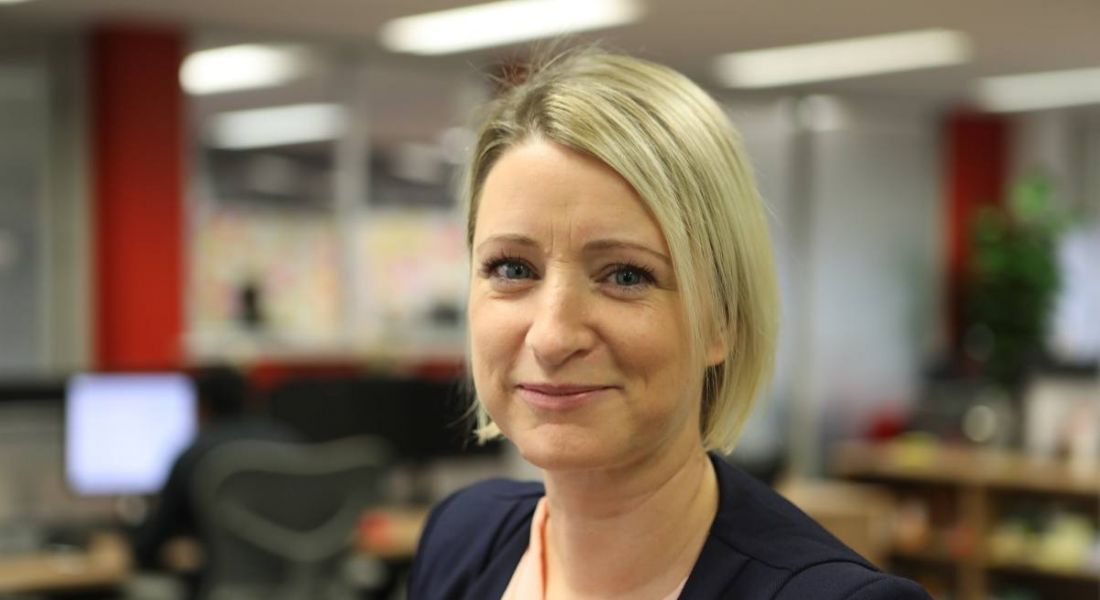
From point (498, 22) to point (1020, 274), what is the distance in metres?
4.65

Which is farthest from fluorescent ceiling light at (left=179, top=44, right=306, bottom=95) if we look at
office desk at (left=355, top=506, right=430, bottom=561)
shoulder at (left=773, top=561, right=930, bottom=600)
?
shoulder at (left=773, top=561, right=930, bottom=600)

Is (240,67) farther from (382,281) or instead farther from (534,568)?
(534,568)

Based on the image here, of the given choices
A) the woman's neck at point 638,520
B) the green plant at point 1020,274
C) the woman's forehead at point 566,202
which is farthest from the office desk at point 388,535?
the green plant at point 1020,274

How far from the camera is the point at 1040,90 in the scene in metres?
9.48

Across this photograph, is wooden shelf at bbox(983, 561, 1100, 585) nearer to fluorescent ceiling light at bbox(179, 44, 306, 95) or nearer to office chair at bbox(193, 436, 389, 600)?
office chair at bbox(193, 436, 389, 600)

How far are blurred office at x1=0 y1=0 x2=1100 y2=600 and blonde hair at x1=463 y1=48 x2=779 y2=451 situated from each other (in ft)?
10.2

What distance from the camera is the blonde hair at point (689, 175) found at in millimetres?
1149

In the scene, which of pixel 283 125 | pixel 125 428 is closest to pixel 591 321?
pixel 125 428

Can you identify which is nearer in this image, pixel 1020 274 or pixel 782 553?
pixel 782 553

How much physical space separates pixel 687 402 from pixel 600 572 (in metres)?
0.18

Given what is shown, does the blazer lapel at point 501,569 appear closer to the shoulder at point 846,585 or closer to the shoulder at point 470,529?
the shoulder at point 470,529

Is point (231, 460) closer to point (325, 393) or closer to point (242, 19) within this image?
point (325, 393)

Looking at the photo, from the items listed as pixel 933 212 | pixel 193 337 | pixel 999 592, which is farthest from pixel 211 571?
pixel 933 212

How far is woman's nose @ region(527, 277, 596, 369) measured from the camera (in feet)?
3.77
